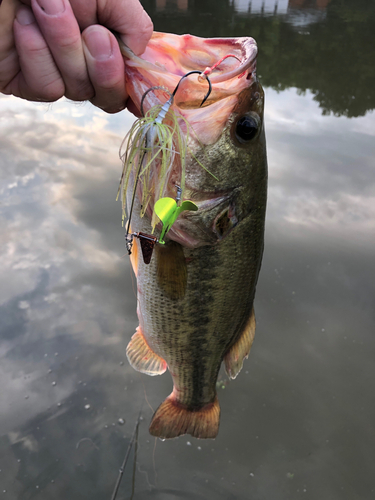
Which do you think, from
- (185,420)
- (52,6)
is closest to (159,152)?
(52,6)

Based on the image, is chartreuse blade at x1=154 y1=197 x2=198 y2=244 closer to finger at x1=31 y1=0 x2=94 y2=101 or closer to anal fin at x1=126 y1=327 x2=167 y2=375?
finger at x1=31 y1=0 x2=94 y2=101

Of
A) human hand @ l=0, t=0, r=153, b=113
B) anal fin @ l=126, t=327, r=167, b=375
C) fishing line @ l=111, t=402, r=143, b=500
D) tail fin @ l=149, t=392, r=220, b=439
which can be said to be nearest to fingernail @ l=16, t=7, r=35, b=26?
human hand @ l=0, t=0, r=153, b=113

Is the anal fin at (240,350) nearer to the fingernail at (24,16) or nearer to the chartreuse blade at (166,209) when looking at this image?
the chartreuse blade at (166,209)

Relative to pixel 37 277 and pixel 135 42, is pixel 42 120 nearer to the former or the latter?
pixel 37 277

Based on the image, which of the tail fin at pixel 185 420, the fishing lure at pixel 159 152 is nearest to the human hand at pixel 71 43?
the fishing lure at pixel 159 152

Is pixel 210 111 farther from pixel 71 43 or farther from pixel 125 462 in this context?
pixel 125 462

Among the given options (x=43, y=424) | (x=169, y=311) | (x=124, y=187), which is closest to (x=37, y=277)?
(x=43, y=424)

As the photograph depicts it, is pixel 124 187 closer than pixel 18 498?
Yes
